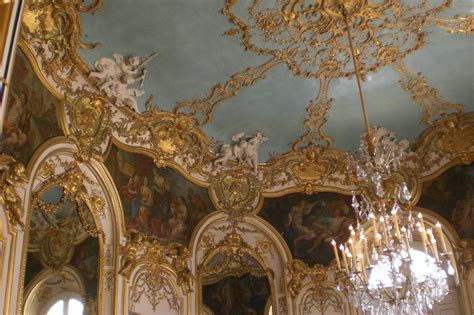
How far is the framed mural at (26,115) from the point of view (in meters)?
7.79

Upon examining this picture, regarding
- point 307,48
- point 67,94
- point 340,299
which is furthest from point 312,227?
point 67,94

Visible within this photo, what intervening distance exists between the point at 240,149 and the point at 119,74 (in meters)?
3.50

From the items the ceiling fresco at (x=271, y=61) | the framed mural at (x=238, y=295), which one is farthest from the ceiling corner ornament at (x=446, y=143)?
the framed mural at (x=238, y=295)

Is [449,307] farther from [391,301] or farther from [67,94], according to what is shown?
[67,94]

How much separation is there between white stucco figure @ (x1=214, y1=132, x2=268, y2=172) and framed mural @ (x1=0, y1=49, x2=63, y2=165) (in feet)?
13.4

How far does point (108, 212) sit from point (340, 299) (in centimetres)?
537

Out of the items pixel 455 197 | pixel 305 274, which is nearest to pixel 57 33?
pixel 305 274

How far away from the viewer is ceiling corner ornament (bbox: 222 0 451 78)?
9.23 m

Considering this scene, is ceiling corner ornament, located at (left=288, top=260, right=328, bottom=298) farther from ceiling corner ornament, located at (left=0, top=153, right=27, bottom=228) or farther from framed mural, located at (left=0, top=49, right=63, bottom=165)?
ceiling corner ornament, located at (left=0, top=153, right=27, bottom=228)

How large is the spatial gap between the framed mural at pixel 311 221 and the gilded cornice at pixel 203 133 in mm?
224

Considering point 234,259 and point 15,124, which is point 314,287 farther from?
point 15,124

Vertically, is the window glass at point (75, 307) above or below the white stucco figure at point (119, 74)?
below

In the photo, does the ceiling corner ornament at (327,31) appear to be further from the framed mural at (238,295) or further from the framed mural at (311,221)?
the framed mural at (238,295)

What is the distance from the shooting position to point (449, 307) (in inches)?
464
